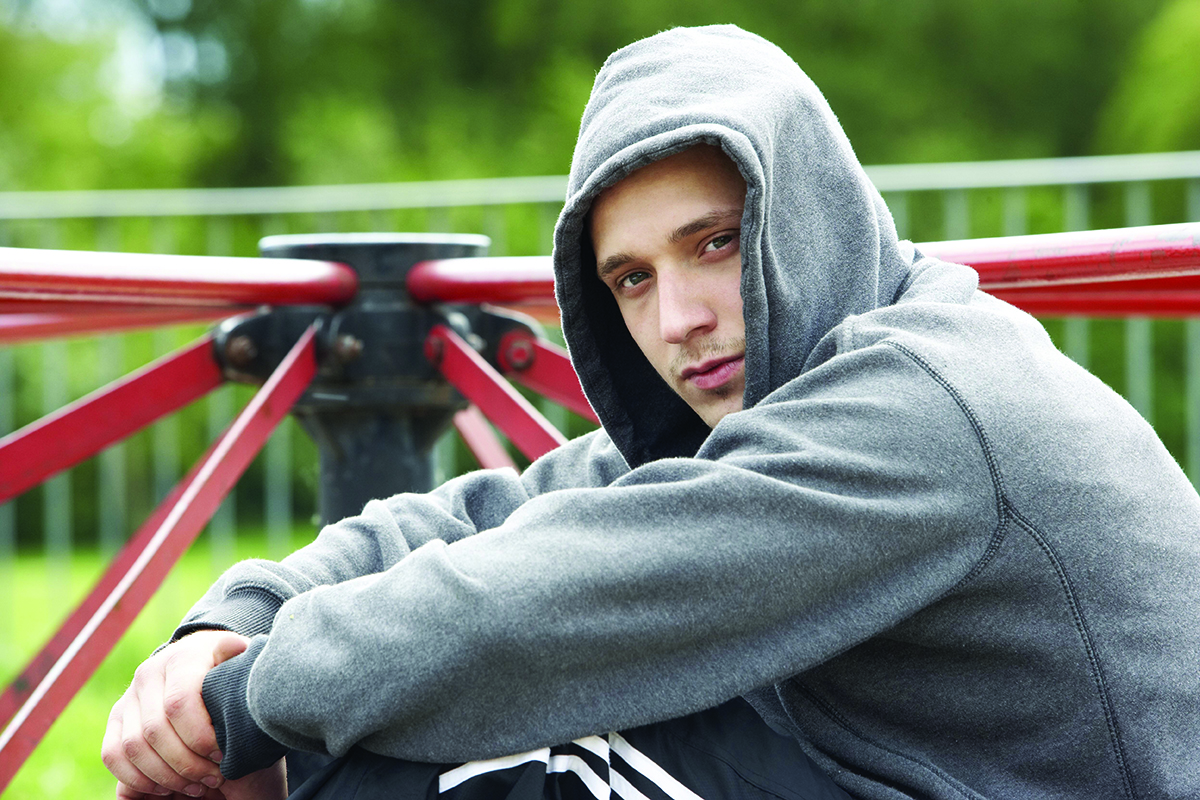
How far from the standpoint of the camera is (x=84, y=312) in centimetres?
188

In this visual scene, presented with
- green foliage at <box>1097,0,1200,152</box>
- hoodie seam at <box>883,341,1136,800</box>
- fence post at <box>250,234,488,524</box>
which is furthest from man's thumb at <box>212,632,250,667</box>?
green foliage at <box>1097,0,1200,152</box>

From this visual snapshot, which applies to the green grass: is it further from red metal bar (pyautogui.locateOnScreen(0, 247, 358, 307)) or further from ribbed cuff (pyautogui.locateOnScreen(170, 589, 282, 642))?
ribbed cuff (pyautogui.locateOnScreen(170, 589, 282, 642))

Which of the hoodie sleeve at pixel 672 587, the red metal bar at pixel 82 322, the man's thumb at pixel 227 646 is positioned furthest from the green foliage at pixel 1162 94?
the man's thumb at pixel 227 646

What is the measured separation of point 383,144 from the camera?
1002 cm

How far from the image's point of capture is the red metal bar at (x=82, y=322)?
6.80ft

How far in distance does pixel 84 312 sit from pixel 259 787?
3.08 ft

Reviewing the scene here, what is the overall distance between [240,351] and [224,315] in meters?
0.14

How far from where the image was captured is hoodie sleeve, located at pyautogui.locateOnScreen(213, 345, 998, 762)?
993 millimetres

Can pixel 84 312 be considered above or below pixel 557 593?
above

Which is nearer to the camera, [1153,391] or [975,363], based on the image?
[975,363]

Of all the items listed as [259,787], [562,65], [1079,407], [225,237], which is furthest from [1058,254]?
[562,65]

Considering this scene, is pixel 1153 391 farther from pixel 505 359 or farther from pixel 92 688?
pixel 92 688

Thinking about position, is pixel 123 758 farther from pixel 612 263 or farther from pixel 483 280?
pixel 483 280

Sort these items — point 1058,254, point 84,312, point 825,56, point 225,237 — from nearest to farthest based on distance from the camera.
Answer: point 1058,254
point 84,312
point 225,237
point 825,56
